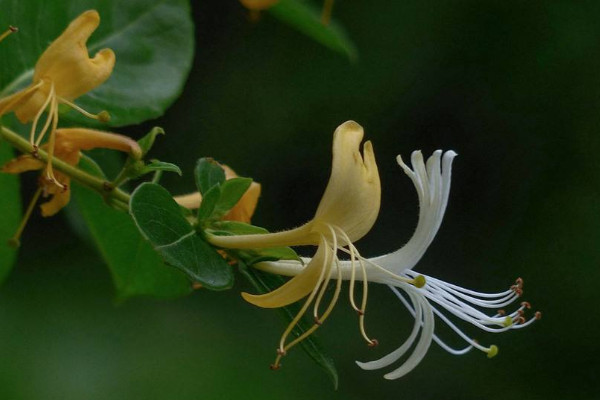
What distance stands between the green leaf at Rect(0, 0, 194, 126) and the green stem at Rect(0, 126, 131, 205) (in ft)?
0.33

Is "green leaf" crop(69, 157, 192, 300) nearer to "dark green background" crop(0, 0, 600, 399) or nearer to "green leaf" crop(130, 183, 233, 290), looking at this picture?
"green leaf" crop(130, 183, 233, 290)

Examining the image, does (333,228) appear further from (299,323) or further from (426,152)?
(426,152)

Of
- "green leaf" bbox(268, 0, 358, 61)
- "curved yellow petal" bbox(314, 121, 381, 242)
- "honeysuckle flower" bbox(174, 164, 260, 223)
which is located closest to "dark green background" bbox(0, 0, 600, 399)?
"green leaf" bbox(268, 0, 358, 61)

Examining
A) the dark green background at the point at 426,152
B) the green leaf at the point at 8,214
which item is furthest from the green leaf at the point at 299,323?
the dark green background at the point at 426,152

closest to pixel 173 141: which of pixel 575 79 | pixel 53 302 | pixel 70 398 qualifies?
pixel 53 302

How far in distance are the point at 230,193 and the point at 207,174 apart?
0.08 ft

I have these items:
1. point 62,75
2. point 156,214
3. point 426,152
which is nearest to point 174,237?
point 156,214

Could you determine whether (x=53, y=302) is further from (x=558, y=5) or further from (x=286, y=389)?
(x=558, y=5)

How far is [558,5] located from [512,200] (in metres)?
0.52

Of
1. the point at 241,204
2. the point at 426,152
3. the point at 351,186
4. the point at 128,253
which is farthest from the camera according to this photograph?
the point at 426,152

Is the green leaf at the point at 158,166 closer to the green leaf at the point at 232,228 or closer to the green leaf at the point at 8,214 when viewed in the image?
the green leaf at the point at 232,228

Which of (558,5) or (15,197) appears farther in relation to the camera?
(558,5)

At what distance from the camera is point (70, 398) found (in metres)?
1.99

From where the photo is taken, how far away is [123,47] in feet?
2.84
